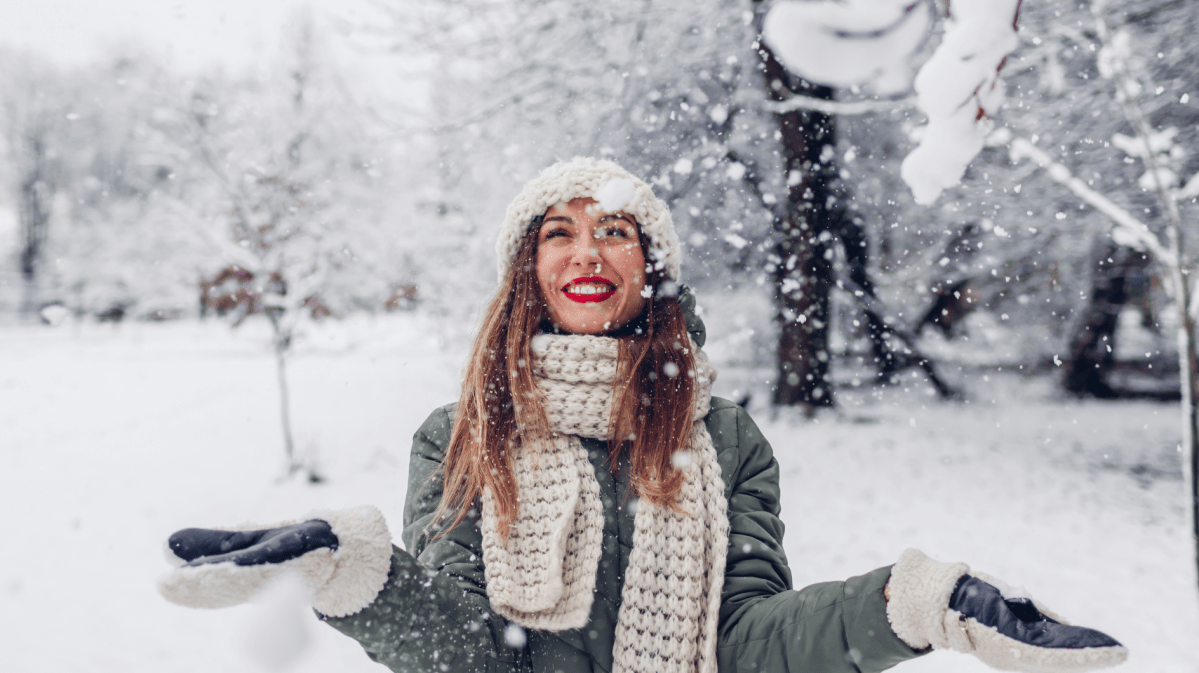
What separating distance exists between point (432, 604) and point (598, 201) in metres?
1.01

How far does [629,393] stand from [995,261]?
673 centimetres

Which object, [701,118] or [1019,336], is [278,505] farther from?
[1019,336]

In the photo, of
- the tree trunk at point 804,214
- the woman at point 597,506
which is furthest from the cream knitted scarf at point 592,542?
the tree trunk at point 804,214

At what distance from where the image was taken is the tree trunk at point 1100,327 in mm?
6727

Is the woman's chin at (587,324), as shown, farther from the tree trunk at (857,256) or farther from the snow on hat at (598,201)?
the tree trunk at (857,256)

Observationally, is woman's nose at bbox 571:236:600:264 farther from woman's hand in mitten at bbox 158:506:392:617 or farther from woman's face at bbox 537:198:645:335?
woman's hand in mitten at bbox 158:506:392:617

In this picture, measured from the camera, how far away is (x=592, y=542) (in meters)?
1.43

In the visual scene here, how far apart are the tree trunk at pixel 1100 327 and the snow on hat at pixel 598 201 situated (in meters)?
6.94

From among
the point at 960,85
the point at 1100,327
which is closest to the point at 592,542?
the point at 960,85

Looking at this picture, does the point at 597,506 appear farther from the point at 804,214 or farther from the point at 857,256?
the point at 857,256

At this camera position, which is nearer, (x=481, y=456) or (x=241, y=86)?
(x=481, y=456)

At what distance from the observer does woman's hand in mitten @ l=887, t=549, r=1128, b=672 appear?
845mm

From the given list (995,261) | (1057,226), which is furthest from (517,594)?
(995,261)

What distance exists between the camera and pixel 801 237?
5.77 meters
